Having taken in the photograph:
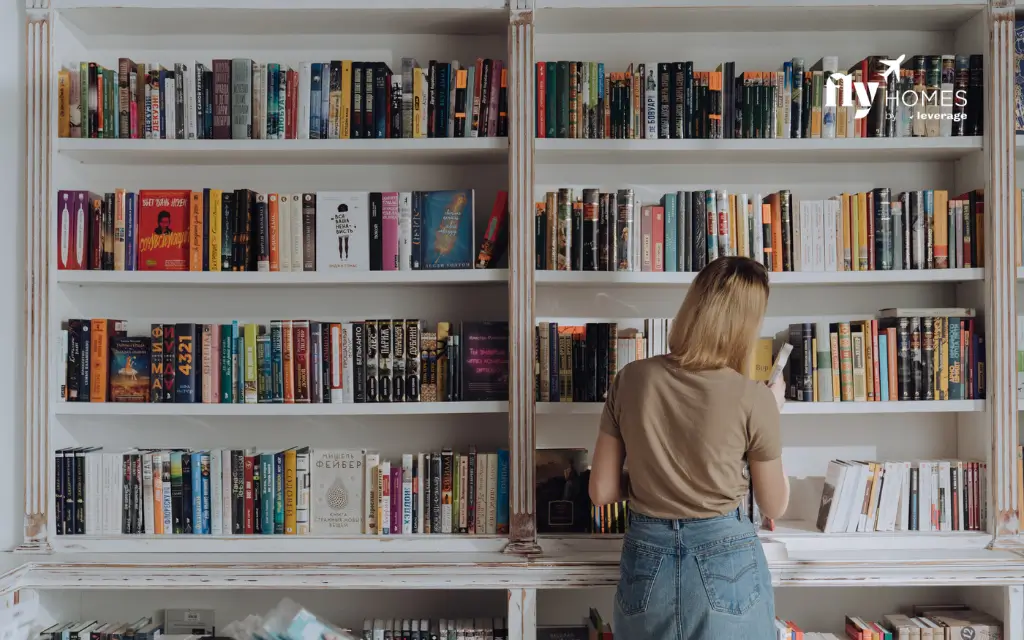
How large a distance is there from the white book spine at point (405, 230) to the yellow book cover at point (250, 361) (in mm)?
480

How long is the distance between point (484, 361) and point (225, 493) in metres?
0.86

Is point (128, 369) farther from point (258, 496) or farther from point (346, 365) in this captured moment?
point (346, 365)

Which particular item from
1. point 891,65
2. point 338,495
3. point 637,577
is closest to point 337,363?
point 338,495

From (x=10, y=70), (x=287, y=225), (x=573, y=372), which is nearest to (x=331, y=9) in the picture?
(x=287, y=225)

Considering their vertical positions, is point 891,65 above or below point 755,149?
above

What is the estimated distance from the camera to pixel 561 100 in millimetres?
2350

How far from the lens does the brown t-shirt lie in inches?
72.1

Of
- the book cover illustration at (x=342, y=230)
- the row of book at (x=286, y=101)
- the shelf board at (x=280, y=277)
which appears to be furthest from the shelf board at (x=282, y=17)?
the shelf board at (x=280, y=277)

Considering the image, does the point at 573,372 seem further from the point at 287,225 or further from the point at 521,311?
the point at 287,225

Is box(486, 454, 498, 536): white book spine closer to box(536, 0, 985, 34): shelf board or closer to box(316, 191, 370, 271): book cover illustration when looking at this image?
box(316, 191, 370, 271): book cover illustration

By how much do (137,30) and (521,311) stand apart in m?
1.56

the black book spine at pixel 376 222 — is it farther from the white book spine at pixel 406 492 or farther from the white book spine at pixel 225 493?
the white book spine at pixel 225 493
